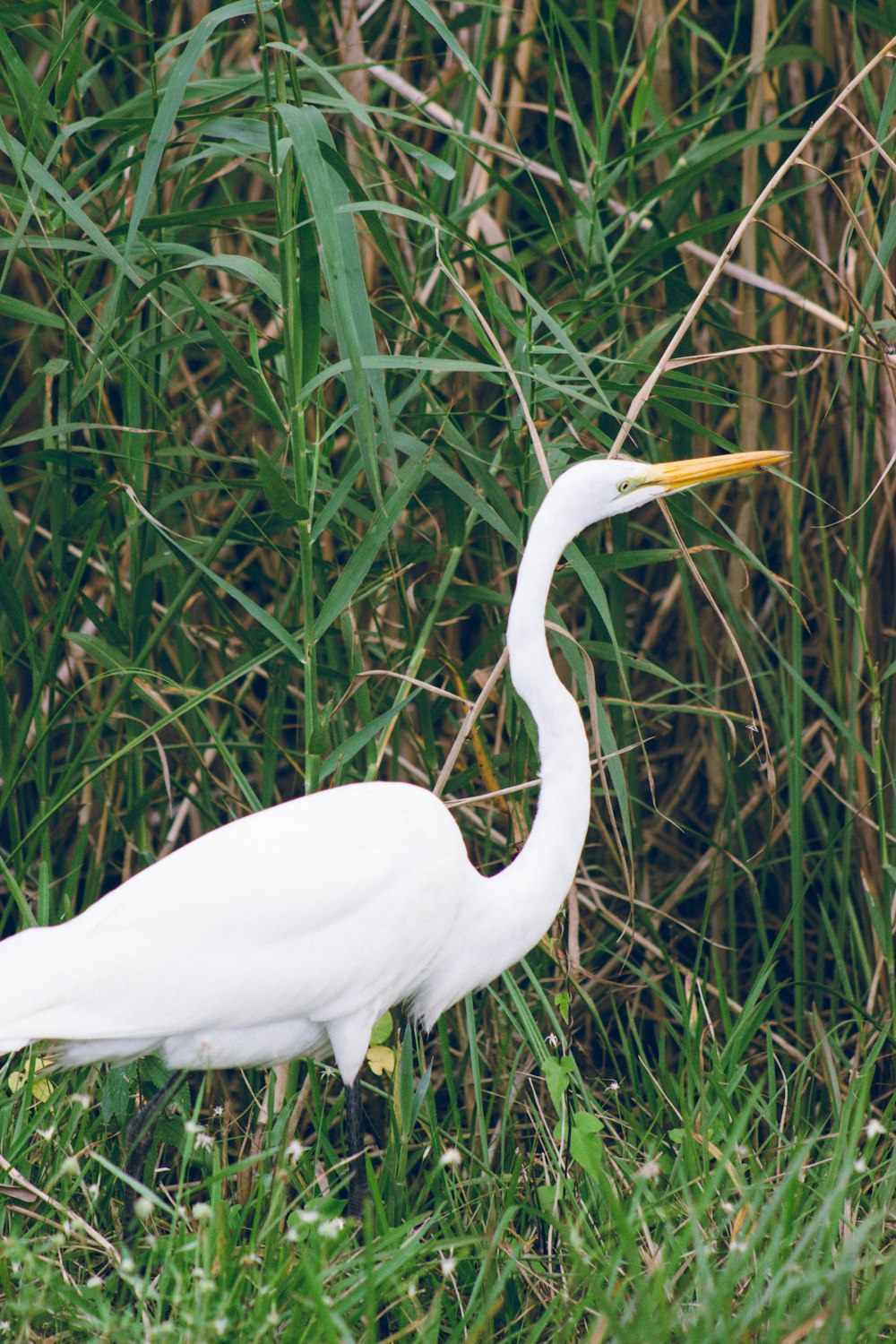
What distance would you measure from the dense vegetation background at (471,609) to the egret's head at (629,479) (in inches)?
4.7

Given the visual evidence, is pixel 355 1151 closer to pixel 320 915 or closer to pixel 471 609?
pixel 320 915

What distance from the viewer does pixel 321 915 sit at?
1638 mm

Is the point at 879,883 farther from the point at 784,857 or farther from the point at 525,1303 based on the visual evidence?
the point at 525,1303

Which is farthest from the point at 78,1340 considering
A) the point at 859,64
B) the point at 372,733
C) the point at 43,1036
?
the point at 859,64

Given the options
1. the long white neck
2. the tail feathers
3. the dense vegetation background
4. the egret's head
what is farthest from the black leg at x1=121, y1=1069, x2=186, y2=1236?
the egret's head

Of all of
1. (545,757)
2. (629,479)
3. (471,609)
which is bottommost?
(471,609)

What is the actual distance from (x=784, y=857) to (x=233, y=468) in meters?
1.19

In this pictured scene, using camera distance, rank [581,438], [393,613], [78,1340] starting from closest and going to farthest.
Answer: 1. [78,1340]
2. [581,438]
3. [393,613]

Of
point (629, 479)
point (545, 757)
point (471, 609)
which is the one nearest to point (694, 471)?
point (629, 479)

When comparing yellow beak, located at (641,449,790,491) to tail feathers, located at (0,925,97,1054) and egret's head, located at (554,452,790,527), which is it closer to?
egret's head, located at (554,452,790,527)

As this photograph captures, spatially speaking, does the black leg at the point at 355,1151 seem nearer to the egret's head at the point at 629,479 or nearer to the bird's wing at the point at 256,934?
the bird's wing at the point at 256,934

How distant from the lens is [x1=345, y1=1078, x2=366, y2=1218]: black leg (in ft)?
5.55

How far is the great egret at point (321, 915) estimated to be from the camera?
1.61 meters

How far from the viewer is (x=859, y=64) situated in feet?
6.96
